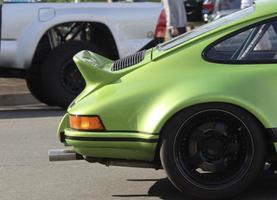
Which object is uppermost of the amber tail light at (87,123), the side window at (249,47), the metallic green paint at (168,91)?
the side window at (249,47)

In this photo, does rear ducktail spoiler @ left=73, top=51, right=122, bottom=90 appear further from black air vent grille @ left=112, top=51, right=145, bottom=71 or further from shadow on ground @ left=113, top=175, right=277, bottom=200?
shadow on ground @ left=113, top=175, right=277, bottom=200

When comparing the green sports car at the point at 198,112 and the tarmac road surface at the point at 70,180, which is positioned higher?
the green sports car at the point at 198,112

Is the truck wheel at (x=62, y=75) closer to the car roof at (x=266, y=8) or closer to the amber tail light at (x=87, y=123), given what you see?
the amber tail light at (x=87, y=123)

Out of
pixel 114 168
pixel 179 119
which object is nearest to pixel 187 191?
pixel 179 119

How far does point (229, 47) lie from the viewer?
539cm

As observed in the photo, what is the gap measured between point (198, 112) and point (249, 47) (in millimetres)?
638

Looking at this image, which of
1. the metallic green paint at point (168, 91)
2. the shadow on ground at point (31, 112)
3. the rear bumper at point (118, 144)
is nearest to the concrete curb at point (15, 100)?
Answer: the shadow on ground at point (31, 112)

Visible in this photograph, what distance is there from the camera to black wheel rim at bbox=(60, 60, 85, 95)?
9.93 metres

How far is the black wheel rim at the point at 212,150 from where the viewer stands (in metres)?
5.24

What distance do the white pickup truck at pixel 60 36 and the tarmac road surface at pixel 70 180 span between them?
6.45 ft

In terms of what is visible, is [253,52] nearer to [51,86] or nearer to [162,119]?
[162,119]

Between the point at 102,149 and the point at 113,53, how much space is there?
500 centimetres

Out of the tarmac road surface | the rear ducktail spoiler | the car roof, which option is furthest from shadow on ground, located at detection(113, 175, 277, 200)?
the car roof

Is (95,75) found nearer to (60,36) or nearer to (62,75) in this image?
(62,75)
